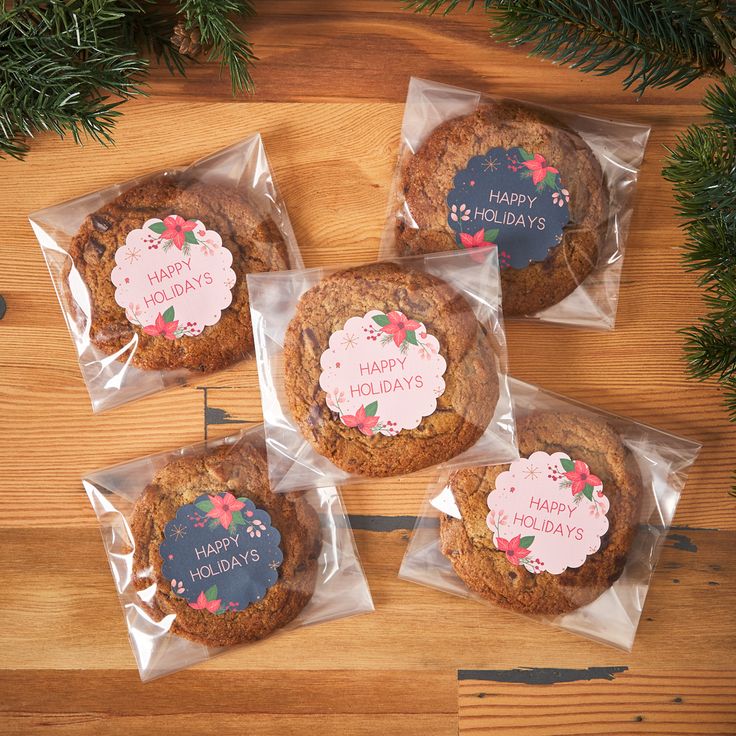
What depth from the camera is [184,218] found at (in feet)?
3.97

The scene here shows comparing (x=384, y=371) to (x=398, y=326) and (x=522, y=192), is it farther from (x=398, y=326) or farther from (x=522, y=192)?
(x=522, y=192)

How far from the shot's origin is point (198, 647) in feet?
4.17

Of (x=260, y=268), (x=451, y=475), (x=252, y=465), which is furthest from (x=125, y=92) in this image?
(x=451, y=475)

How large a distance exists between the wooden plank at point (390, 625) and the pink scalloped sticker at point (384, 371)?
0.97ft

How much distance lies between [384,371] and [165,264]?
0.45m

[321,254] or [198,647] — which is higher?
[321,254]

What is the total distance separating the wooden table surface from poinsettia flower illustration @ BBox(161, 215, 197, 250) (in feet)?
0.51

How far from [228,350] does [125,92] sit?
1.62 feet

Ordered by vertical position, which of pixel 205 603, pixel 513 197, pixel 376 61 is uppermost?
pixel 376 61

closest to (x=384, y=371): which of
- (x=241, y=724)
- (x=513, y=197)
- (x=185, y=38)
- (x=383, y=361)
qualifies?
(x=383, y=361)

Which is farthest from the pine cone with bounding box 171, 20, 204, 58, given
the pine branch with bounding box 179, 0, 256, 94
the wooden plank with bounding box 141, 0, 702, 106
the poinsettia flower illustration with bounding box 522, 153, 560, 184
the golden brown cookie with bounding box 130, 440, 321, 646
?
the golden brown cookie with bounding box 130, 440, 321, 646

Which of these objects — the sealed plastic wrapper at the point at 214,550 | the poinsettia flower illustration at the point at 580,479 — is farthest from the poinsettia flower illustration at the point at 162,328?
the poinsettia flower illustration at the point at 580,479

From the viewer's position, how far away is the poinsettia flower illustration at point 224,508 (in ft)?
4.03

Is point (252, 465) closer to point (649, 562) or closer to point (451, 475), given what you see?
point (451, 475)
